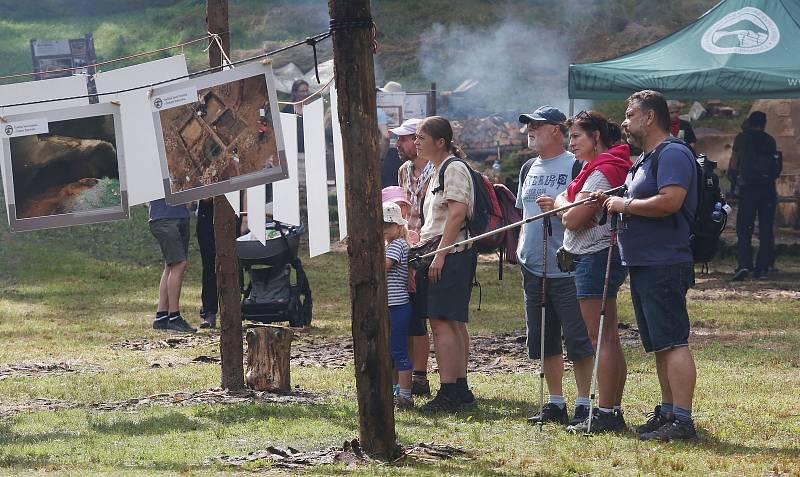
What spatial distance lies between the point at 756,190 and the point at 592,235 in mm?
9781

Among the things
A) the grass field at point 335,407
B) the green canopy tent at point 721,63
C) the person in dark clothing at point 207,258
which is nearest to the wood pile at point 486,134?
the green canopy tent at point 721,63

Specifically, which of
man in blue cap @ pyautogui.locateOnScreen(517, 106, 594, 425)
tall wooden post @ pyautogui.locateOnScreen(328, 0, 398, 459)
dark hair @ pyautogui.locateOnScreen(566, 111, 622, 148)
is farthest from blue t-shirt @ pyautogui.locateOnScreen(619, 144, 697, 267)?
tall wooden post @ pyautogui.locateOnScreen(328, 0, 398, 459)

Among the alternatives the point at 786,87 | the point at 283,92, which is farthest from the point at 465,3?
the point at 786,87

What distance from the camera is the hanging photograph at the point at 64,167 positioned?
332 inches

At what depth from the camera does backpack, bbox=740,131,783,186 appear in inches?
652

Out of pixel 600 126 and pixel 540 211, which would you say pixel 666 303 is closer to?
pixel 540 211

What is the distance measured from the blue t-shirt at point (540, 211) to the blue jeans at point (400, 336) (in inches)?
43.7

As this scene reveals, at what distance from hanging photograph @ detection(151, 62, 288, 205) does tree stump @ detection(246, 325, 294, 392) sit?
1445 millimetres

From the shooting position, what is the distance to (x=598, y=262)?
25.0ft

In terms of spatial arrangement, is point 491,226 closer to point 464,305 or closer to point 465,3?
point 464,305

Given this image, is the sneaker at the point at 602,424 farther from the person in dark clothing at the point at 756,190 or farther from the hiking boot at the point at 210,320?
the person in dark clothing at the point at 756,190

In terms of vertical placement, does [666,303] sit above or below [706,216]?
below

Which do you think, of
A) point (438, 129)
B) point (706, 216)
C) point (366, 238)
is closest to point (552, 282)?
point (706, 216)

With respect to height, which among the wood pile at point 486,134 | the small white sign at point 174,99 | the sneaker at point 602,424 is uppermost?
the wood pile at point 486,134
